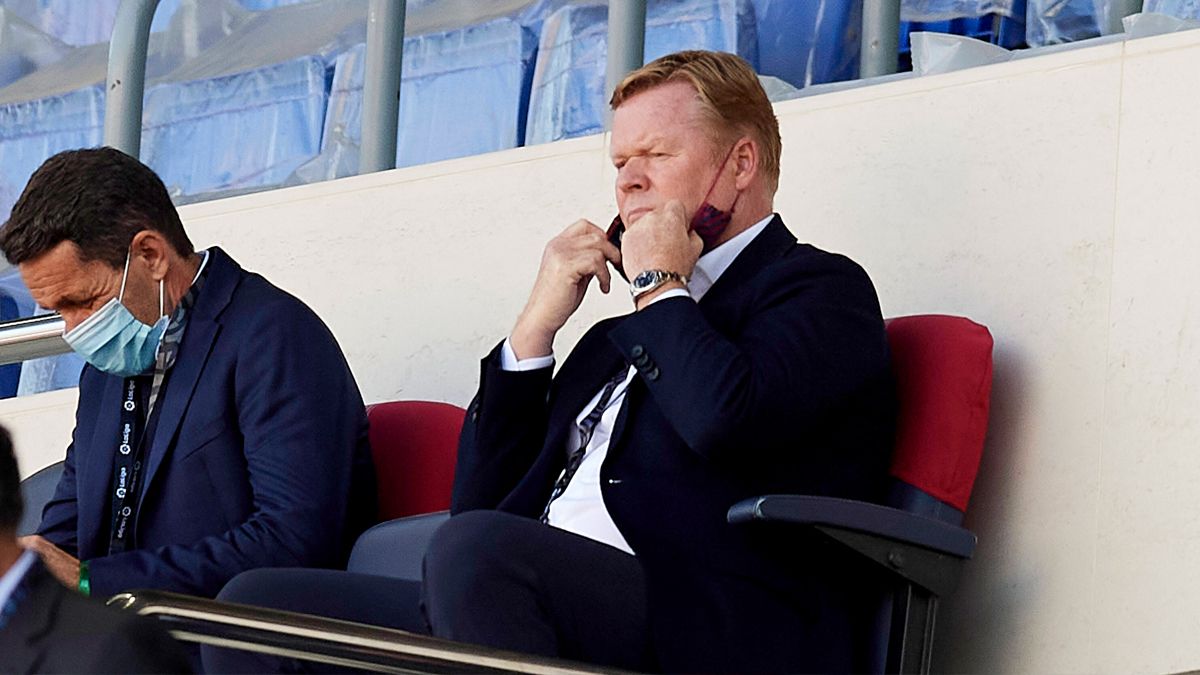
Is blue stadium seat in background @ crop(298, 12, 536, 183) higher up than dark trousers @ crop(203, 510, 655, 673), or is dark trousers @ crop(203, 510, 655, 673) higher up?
blue stadium seat in background @ crop(298, 12, 536, 183)

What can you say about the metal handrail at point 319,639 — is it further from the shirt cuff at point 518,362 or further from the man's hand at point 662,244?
the shirt cuff at point 518,362

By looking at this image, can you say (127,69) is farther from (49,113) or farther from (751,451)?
(751,451)

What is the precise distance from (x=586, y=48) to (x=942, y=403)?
1993mm

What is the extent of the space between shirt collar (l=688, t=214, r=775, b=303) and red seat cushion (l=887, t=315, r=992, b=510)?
22cm

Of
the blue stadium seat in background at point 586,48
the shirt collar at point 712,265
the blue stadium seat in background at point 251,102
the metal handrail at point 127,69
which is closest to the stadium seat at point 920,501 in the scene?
the shirt collar at point 712,265

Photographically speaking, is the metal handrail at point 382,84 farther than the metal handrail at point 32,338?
Yes

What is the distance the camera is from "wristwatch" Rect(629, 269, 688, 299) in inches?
104

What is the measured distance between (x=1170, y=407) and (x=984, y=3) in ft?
4.34

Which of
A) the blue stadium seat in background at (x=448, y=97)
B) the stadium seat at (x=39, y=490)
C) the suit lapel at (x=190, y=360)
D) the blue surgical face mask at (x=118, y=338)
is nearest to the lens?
the suit lapel at (x=190, y=360)

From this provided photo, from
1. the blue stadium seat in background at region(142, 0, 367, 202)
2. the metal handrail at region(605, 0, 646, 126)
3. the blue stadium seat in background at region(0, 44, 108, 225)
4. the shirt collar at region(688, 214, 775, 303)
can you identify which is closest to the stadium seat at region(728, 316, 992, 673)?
the shirt collar at region(688, 214, 775, 303)

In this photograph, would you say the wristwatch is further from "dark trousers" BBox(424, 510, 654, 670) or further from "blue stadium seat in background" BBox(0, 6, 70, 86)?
"blue stadium seat in background" BBox(0, 6, 70, 86)

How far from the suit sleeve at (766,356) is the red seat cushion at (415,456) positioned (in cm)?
61

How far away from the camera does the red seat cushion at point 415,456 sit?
3.14 meters

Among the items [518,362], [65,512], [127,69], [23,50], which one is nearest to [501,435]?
[518,362]
